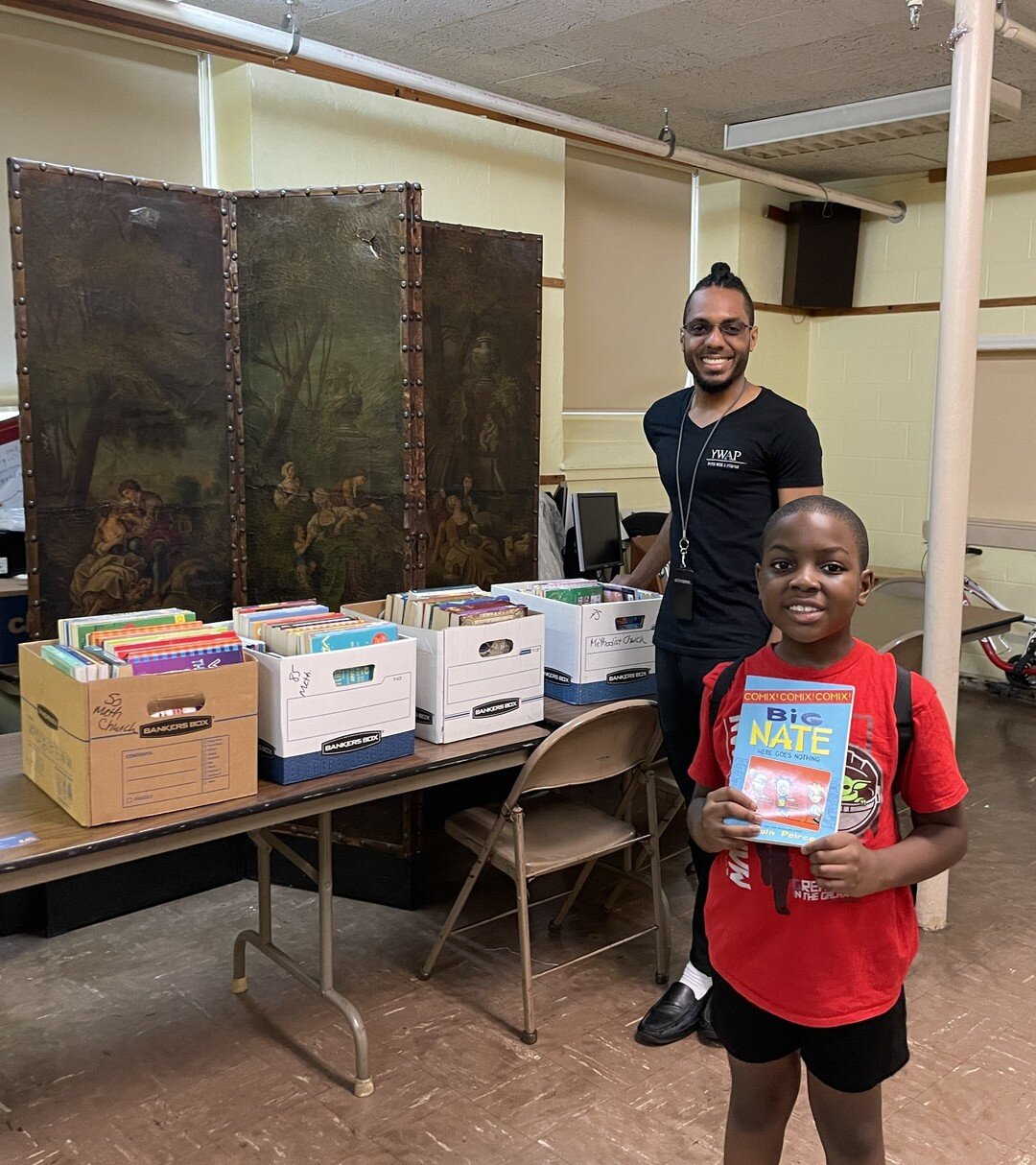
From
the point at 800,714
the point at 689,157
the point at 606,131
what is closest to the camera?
the point at 800,714

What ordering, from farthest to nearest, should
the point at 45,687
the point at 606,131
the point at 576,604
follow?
the point at 606,131
the point at 576,604
the point at 45,687

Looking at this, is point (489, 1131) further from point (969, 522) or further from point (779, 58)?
point (969, 522)

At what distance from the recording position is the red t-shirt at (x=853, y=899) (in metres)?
1.44

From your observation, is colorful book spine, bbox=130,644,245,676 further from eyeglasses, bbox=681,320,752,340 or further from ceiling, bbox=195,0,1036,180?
ceiling, bbox=195,0,1036,180

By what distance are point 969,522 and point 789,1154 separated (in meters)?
4.53

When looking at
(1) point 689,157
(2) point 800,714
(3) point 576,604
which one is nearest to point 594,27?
(1) point 689,157

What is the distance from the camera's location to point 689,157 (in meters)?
5.06

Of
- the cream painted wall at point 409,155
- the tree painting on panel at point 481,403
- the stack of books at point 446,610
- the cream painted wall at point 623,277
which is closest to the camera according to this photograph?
the stack of books at point 446,610

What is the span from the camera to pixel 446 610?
252 centimetres

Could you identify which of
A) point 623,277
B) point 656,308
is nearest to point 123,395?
point 623,277

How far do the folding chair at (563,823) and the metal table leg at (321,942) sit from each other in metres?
0.38

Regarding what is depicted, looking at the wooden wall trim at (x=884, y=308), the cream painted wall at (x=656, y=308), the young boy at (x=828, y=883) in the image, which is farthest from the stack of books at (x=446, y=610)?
the wooden wall trim at (x=884, y=308)

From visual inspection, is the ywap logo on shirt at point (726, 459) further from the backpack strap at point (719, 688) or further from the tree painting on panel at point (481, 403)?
the tree painting on panel at point (481, 403)

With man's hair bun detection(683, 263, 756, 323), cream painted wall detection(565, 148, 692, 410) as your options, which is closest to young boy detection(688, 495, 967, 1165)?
man's hair bun detection(683, 263, 756, 323)
